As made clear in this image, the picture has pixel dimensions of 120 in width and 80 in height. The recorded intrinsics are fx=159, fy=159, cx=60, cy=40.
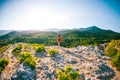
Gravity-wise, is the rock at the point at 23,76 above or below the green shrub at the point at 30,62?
below

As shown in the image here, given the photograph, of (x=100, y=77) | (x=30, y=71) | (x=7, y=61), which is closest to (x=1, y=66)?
(x=7, y=61)

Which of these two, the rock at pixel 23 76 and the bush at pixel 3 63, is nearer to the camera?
the rock at pixel 23 76

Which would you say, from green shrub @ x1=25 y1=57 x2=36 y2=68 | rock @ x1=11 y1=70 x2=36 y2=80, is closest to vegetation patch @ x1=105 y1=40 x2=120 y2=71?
green shrub @ x1=25 y1=57 x2=36 y2=68

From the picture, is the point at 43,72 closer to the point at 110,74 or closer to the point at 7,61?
the point at 7,61

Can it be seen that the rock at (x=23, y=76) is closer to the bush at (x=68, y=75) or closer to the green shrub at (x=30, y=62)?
the green shrub at (x=30, y=62)

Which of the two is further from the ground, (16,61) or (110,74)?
(16,61)

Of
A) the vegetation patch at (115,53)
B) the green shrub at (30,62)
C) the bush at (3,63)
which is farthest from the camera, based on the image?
the vegetation patch at (115,53)

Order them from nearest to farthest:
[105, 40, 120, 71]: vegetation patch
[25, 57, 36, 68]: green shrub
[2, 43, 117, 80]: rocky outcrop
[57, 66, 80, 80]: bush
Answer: [57, 66, 80, 80]: bush
[2, 43, 117, 80]: rocky outcrop
[25, 57, 36, 68]: green shrub
[105, 40, 120, 71]: vegetation patch

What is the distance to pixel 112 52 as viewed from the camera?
34531 millimetres

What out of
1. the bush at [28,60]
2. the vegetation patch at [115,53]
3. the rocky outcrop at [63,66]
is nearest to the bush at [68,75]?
the rocky outcrop at [63,66]

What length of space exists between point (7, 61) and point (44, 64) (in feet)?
22.4

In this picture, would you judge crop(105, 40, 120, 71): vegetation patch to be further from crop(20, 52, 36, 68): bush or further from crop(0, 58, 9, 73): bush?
crop(0, 58, 9, 73): bush

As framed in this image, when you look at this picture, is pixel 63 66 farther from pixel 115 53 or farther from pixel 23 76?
pixel 115 53

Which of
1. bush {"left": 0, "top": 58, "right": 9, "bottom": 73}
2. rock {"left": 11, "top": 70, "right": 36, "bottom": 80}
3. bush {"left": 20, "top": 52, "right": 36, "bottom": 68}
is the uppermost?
bush {"left": 20, "top": 52, "right": 36, "bottom": 68}
